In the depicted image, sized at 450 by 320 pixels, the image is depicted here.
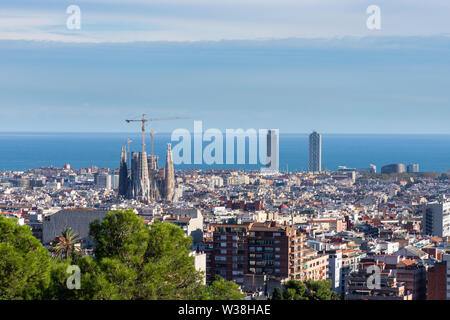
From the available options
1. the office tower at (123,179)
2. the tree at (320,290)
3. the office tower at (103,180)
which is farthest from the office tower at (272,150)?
the tree at (320,290)

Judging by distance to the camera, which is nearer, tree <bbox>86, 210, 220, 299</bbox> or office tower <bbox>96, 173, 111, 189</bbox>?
tree <bbox>86, 210, 220, 299</bbox>

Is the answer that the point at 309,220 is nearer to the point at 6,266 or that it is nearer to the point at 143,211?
the point at 143,211

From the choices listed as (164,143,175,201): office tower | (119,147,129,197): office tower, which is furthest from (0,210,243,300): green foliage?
(164,143,175,201): office tower

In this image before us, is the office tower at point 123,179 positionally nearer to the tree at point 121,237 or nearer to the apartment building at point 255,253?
the apartment building at point 255,253

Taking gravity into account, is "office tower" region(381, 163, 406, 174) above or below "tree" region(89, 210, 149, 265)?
above

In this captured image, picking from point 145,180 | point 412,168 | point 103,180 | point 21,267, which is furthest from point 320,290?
point 412,168

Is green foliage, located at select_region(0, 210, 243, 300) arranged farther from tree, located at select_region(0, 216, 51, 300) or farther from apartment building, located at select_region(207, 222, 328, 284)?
apartment building, located at select_region(207, 222, 328, 284)
